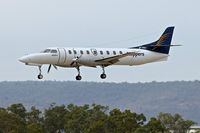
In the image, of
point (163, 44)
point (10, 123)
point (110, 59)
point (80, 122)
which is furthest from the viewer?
point (80, 122)

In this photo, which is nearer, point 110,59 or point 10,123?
point 110,59

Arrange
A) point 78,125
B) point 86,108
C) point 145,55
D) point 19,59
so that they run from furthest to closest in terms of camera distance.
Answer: point 86,108 < point 78,125 < point 145,55 < point 19,59

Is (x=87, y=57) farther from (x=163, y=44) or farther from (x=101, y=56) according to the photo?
(x=163, y=44)

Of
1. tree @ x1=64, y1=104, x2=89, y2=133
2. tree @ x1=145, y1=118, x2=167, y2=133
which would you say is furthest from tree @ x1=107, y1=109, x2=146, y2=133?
tree @ x1=64, y1=104, x2=89, y2=133

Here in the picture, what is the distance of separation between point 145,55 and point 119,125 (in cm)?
5522

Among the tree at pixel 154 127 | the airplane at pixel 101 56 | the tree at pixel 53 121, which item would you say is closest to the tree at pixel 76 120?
the tree at pixel 53 121

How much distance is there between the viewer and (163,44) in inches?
3969

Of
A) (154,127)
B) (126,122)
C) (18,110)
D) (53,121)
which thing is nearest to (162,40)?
(154,127)

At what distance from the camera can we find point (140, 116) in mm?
154625

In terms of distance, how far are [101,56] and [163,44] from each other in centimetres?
960

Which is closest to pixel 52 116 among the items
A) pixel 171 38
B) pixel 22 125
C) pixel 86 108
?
pixel 86 108

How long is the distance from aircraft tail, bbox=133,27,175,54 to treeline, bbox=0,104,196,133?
4353cm

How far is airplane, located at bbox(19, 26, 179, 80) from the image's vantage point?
9066cm

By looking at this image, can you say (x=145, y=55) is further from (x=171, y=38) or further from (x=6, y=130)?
(x=6, y=130)
